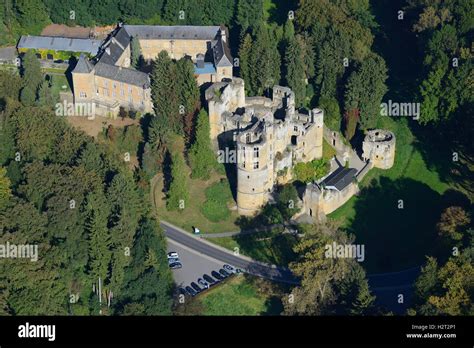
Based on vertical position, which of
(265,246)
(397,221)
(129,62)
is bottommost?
(265,246)

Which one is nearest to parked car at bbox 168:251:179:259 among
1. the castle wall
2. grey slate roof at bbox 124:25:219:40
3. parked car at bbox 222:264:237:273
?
parked car at bbox 222:264:237:273

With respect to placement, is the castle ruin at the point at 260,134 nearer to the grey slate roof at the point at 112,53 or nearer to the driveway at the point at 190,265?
the driveway at the point at 190,265

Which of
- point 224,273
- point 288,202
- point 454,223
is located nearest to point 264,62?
point 288,202

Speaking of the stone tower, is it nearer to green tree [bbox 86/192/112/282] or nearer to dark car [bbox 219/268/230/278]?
dark car [bbox 219/268/230/278]

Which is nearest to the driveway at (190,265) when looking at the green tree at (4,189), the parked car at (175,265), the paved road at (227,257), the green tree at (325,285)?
the parked car at (175,265)

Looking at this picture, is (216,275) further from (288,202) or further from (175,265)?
(288,202)

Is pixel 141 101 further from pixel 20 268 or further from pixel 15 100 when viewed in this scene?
pixel 20 268
